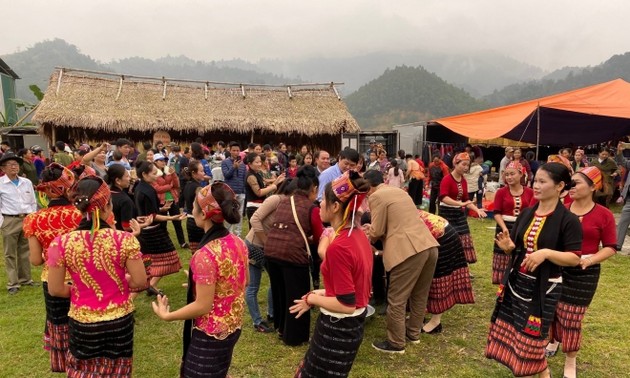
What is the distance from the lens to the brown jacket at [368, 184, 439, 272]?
373 cm

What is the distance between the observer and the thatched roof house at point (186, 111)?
15.0m

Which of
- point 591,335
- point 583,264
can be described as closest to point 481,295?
point 591,335

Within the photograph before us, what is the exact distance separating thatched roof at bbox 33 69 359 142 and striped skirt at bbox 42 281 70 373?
13.5 meters

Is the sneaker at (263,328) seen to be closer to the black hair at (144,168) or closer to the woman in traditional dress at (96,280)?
the woman in traditional dress at (96,280)

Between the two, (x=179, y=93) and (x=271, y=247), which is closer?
(x=271, y=247)

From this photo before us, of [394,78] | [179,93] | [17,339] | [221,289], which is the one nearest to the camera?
[221,289]

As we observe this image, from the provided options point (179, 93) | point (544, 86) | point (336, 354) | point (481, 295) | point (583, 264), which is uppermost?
point (544, 86)

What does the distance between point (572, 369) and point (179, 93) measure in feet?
56.3

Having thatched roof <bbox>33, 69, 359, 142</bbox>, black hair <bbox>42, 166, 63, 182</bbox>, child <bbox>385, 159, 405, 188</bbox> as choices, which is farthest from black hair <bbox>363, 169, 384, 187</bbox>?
thatched roof <bbox>33, 69, 359, 142</bbox>

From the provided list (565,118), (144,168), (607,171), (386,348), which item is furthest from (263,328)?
(565,118)

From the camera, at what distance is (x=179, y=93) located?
17.6 meters

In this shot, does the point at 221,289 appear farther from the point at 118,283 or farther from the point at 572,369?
the point at 572,369

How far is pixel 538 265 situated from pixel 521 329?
0.51 meters

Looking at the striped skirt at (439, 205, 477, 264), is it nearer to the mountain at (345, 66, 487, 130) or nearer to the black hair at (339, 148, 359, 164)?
the black hair at (339, 148, 359, 164)
